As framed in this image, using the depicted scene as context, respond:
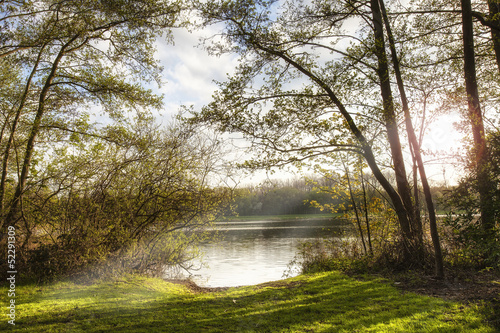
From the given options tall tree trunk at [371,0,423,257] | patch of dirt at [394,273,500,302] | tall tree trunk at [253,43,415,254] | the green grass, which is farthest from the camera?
tall tree trunk at [253,43,415,254]

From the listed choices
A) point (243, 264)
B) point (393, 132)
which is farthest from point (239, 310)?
point (243, 264)

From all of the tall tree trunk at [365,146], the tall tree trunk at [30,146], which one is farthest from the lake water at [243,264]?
the tall tree trunk at [30,146]

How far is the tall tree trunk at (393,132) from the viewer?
8.09m

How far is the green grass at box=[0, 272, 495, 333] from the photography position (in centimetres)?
436

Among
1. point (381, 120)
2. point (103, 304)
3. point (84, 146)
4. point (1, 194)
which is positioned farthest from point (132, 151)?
point (381, 120)

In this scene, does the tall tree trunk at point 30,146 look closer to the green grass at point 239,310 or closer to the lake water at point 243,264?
the green grass at point 239,310

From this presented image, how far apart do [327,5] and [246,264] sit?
35.5 ft

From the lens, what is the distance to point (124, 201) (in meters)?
8.17

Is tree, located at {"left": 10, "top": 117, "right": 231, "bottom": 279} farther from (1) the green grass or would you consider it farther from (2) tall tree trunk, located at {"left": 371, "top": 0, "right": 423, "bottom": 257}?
(2) tall tree trunk, located at {"left": 371, "top": 0, "right": 423, "bottom": 257}

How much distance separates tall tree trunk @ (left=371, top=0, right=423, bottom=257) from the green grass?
1891 millimetres

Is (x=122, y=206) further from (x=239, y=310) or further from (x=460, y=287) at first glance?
(x=460, y=287)

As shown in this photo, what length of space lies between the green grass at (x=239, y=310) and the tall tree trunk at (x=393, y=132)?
1.89m

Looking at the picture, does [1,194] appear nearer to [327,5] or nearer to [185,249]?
[185,249]

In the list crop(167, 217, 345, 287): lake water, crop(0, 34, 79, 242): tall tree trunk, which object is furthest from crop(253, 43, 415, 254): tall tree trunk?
crop(0, 34, 79, 242): tall tree trunk
